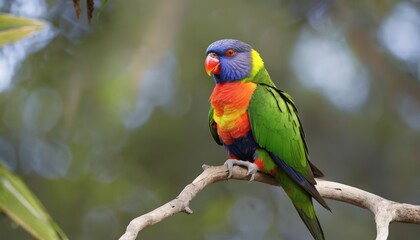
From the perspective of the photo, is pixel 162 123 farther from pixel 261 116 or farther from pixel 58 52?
pixel 261 116

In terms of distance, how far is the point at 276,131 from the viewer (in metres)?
2.06

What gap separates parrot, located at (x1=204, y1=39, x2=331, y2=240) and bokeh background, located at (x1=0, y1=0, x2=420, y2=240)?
203 cm

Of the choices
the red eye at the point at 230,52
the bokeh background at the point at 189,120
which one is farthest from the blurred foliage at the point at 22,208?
the bokeh background at the point at 189,120

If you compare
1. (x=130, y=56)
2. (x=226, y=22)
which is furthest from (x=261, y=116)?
(x=226, y=22)

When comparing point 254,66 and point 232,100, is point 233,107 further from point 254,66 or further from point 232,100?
point 254,66

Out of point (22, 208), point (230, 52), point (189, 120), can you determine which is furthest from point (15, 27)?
point (189, 120)

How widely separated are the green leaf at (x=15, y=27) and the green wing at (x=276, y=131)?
1034 mm

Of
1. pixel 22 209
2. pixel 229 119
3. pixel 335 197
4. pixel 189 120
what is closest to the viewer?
pixel 22 209

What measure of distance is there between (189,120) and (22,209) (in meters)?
3.49

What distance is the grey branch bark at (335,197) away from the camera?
59.3 inches

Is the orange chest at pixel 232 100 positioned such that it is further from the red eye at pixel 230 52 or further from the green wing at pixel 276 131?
the red eye at pixel 230 52

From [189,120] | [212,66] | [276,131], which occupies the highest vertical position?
[212,66]

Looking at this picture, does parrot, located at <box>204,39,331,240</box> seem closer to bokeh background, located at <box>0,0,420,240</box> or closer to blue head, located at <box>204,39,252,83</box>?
blue head, located at <box>204,39,252,83</box>

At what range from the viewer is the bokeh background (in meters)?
4.24
